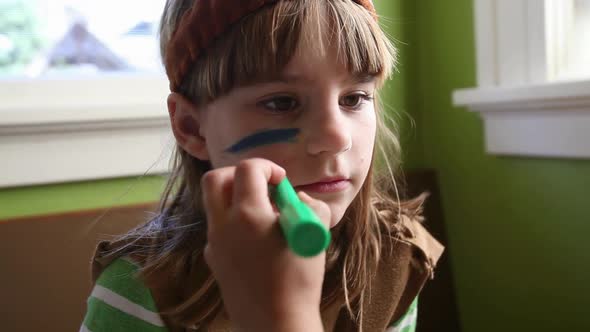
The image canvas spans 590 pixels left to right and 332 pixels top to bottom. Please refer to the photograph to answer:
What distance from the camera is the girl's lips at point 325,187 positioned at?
1.92 ft

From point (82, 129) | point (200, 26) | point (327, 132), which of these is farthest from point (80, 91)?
point (327, 132)

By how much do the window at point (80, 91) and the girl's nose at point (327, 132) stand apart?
39 centimetres

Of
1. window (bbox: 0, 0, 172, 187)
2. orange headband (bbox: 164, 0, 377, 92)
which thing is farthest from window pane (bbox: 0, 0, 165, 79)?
orange headband (bbox: 164, 0, 377, 92)

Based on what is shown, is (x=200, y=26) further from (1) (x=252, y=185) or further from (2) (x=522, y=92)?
(2) (x=522, y=92)

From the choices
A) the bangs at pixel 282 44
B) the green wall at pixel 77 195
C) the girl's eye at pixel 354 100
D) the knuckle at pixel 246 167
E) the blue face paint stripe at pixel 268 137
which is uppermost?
the bangs at pixel 282 44

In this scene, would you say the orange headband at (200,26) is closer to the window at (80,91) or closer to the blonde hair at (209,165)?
the blonde hair at (209,165)

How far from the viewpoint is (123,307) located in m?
0.68

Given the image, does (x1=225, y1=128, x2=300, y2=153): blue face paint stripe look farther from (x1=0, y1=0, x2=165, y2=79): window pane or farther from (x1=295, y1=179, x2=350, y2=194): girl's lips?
(x1=0, y1=0, x2=165, y2=79): window pane

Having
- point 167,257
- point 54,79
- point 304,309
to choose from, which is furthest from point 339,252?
point 54,79

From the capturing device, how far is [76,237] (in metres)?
0.89

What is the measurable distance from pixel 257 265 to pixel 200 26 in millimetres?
291

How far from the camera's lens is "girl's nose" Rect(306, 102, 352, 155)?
558mm

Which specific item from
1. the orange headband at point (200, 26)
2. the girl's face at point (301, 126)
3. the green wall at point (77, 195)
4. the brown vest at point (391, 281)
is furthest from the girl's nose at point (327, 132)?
the green wall at point (77, 195)

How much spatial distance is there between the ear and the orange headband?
0.04 meters
